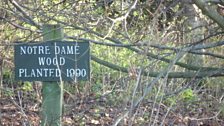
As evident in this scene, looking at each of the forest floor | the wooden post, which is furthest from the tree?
the forest floor

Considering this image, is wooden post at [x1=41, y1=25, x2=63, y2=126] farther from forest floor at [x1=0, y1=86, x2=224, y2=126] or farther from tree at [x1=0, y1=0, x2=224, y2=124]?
forest floor at [x1=0, y1=86, x2=224, y2=126]

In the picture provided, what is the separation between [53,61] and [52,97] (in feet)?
0.97

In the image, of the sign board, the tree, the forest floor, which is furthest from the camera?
the forest floor

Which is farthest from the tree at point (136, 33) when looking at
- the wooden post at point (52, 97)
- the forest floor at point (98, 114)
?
the forest floor at point (98, 114)

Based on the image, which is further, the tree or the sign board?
the sign board

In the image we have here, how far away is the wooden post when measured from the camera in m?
3.58

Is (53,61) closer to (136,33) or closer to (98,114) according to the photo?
(136,33)

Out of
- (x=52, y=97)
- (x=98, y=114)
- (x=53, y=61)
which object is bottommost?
(x=98, y=114)

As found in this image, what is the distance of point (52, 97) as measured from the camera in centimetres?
367

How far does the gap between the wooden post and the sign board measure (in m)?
0.09

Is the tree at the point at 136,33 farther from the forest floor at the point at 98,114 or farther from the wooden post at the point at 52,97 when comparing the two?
the forest floor at the point at 98,114

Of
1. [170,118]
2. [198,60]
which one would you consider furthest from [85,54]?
[198,60]

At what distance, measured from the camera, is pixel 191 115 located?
18.5ft

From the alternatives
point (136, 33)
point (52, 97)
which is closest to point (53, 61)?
point (52, 97)
